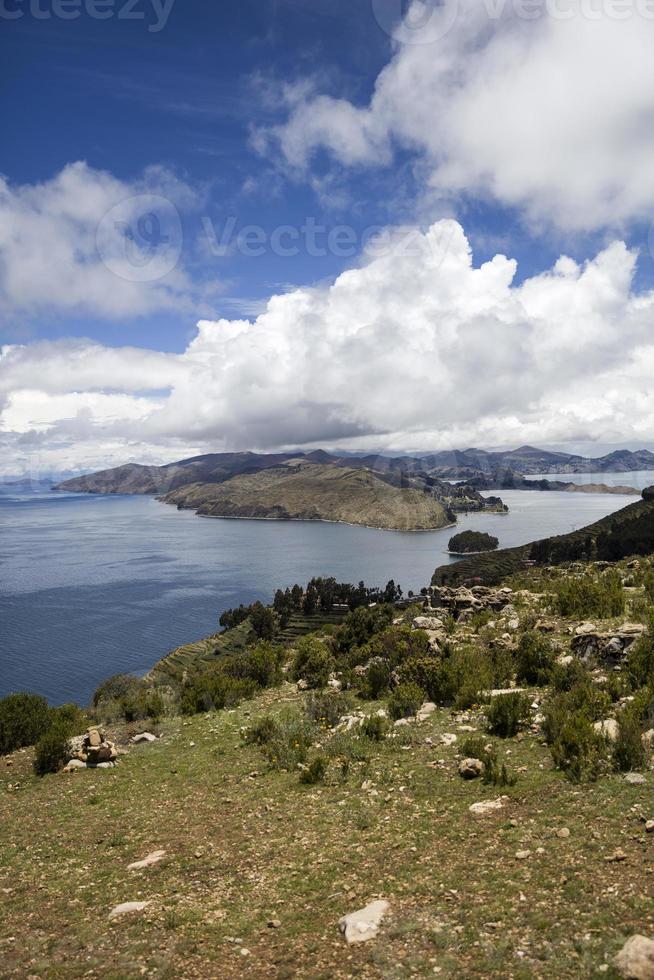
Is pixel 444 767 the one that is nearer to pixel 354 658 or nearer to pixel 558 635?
pixel 558 635

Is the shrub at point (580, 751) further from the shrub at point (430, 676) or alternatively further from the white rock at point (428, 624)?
the white rock at point (428, 624)

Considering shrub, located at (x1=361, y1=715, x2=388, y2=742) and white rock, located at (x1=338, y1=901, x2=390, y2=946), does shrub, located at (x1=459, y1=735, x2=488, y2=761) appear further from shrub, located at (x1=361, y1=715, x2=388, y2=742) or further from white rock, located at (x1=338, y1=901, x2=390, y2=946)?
white rock, located at (x1=338, y1=901, x2=390, y2=946)

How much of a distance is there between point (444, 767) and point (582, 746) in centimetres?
274

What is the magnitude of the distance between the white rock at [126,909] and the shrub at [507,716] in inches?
307

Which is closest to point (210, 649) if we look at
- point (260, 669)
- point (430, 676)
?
point (260, 669)

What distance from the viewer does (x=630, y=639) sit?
1485cm

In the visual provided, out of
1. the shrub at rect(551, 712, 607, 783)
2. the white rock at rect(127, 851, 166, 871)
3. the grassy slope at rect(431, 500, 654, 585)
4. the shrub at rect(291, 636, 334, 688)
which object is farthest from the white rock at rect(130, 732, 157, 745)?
the grassy slope at rect(431, 500, 654, 585)

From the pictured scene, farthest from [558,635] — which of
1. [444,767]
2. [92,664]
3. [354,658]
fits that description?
[92,664]

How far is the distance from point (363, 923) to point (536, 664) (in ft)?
36.0

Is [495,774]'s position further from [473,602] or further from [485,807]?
[473,602]

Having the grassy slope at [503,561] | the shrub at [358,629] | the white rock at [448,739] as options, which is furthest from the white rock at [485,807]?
the grassy slope at [503,561]

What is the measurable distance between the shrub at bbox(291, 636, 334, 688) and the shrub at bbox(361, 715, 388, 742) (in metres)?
6.95

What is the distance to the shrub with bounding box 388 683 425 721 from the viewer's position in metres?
14.4

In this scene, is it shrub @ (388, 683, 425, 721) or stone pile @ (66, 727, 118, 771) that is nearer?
stone pile @ (66, 727, 118, 771)
